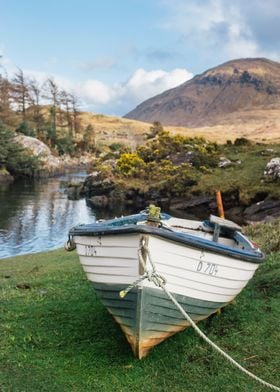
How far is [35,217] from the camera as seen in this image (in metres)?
35.9

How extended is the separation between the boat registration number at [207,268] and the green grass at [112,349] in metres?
1.60

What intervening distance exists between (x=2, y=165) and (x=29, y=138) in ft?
53.5

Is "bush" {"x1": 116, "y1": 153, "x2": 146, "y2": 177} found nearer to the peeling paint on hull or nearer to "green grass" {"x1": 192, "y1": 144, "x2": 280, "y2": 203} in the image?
"green grass" {"x1": 192, "y1": 144, "x2": 280, "y2": 203}

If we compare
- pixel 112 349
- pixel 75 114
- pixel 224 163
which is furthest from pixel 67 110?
pixel 112 349

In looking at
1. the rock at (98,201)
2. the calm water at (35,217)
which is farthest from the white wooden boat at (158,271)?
the rock at (98,201)

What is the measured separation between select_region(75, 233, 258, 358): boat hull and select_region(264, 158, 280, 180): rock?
3353 cm

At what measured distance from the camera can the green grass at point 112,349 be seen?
702cm

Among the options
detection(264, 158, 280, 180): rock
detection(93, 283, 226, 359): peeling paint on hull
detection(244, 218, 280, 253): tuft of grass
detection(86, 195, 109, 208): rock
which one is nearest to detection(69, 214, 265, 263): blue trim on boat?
detection(93, 283, 226, 359): peeling paint on hull

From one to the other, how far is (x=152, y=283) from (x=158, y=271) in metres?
0.24

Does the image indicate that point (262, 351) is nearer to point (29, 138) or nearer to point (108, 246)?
point (108, 246)

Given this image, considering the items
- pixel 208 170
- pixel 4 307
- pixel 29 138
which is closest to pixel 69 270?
pixel 4 307

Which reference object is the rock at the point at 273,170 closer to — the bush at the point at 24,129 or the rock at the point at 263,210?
the rock at the point at 263,210

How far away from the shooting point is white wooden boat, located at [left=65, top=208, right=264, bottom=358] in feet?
21.8

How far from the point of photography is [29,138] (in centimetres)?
8038
